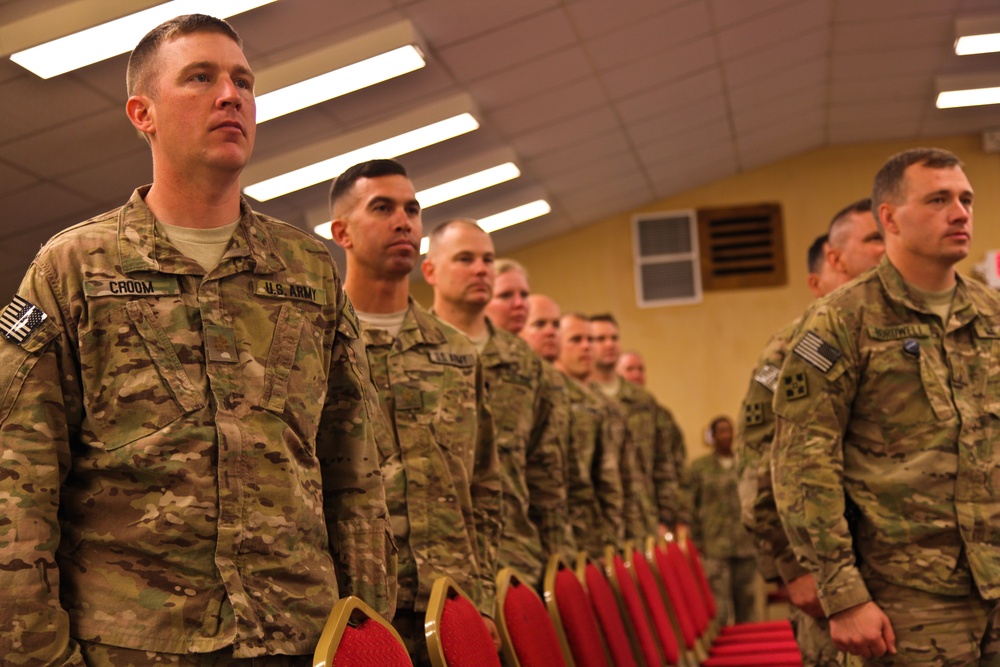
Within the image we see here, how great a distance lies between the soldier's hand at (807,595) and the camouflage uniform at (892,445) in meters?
0.15

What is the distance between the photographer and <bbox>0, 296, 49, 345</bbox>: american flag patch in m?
1.55

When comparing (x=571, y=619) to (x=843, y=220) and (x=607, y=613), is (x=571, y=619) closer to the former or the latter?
(x=607, y=613)

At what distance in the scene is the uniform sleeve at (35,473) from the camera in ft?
Answer: 4.70

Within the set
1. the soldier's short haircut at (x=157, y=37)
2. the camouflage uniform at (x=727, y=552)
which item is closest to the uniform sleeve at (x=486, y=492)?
the soldier's short haircut at (x=157, y=37)

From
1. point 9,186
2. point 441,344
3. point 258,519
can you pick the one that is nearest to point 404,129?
point 9,186

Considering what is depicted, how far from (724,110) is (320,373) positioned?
24.3ft

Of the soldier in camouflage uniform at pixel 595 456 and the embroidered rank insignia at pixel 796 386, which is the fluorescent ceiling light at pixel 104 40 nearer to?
the soldier in camouflage uniform at pixel 595 456

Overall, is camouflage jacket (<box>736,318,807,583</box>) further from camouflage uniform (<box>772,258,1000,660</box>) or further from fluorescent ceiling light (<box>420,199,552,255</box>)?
fluorescent ceiling light (<box>420,199,552,255</box>)

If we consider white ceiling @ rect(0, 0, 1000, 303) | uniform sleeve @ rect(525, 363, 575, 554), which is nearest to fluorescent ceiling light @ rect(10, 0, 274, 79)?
white ceiling @ rect(0, 0, 1000, 303)

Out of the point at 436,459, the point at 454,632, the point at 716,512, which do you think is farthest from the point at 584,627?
the point at 716,512

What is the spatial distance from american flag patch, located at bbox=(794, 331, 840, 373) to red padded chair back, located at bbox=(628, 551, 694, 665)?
A: 3.65 ft

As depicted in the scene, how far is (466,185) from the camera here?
316 inches

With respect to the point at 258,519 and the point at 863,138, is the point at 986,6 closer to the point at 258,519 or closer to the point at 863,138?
the point at 863,138

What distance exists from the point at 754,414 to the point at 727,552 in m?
5.23
